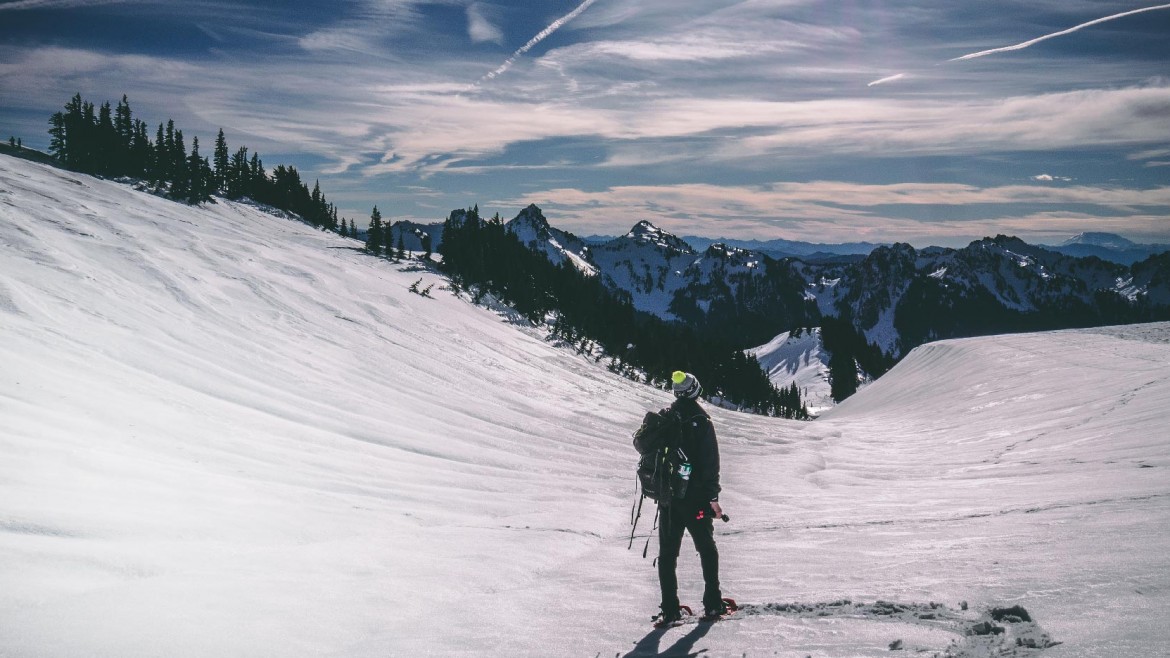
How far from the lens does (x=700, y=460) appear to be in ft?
21.6

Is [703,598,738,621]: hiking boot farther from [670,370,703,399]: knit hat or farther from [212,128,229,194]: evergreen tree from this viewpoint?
[212,128,229,194]: evergreen tree

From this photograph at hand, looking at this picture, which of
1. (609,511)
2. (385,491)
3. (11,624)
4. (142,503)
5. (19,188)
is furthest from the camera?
(19,188)

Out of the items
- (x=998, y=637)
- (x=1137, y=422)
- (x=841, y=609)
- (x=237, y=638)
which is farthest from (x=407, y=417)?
(x=1137, y=422)

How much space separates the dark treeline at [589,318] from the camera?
83.4 m

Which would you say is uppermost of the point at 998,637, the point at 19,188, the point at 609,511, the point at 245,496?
the point at 19,188

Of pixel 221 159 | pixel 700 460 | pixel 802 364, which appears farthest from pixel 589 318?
pixel 802 364

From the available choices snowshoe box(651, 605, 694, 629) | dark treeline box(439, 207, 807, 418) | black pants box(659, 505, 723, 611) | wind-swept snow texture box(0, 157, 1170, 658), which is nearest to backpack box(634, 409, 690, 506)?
black pants box(659, 505, 723, 611)

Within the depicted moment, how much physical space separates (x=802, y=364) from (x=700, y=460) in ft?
585

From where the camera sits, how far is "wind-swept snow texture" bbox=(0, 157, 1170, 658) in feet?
18.4

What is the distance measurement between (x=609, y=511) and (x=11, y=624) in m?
10.3

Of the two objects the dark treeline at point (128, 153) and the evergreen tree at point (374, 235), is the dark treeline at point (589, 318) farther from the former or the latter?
the dark treeline at point (128, 153)

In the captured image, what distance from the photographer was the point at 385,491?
12188 millimetres

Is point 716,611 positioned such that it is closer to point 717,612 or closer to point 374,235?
point 717,612

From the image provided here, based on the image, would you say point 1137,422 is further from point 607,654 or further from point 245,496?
point 245,496
